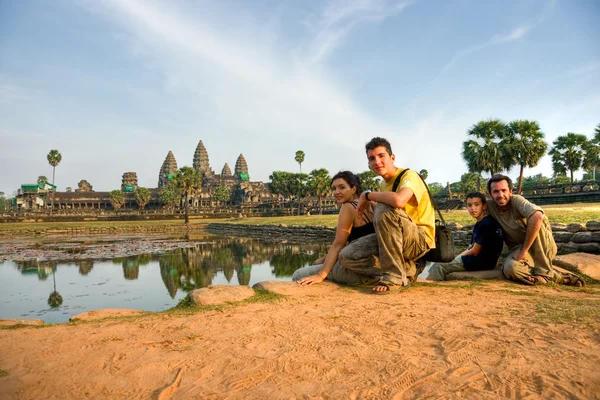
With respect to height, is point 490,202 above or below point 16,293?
above

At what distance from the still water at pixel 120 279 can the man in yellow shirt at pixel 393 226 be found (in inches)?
146

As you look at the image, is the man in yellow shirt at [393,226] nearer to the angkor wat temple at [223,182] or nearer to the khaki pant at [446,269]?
the khaki pant at [446,269]

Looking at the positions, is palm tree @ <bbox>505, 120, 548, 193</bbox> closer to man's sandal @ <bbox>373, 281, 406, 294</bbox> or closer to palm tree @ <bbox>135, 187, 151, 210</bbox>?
man's sandal @ <bbox>373, 281, 406, 294</bbox>

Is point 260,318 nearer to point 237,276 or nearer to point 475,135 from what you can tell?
point 237,276

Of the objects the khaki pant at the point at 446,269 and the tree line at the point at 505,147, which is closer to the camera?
the khaki pant at the point at 446,269

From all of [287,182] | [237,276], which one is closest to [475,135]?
[237,276]

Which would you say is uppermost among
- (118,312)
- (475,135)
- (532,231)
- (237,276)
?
(475,135)

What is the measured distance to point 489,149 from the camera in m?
29.3

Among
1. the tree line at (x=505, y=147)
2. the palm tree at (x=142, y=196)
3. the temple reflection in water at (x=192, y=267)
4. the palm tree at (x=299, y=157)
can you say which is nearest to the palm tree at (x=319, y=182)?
the palm tree at (x=299, y=157)

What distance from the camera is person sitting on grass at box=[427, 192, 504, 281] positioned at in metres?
5.43

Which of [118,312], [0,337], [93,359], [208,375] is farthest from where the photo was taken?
[118,312]

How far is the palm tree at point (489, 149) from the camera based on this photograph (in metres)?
29.0

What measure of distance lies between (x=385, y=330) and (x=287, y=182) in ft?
200

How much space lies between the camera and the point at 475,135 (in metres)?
30.1
